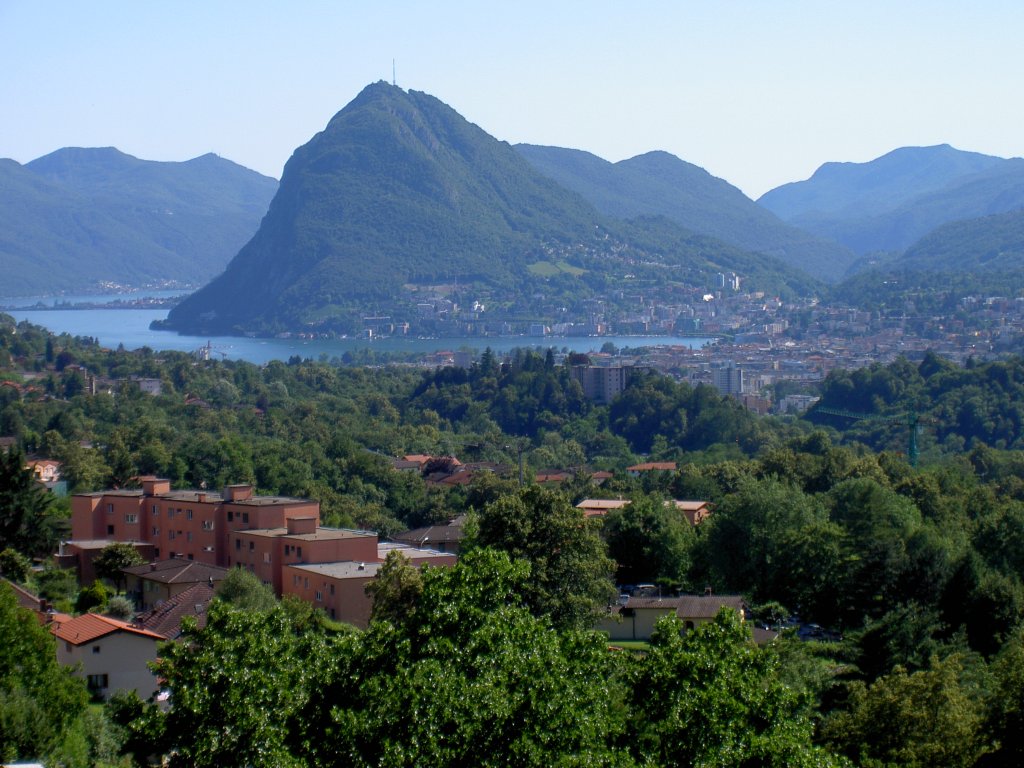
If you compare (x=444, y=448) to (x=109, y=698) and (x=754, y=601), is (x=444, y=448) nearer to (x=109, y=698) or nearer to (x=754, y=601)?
(x=754, y=601)

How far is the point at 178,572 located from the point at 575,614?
6.01 meters

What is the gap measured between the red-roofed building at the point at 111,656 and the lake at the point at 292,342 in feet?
280

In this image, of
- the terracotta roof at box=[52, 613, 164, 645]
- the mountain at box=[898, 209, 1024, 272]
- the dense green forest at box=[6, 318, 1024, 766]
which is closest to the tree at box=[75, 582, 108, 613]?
the dense green forest at box=[6, 318, 1024, 766]

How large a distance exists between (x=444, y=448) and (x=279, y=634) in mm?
37287

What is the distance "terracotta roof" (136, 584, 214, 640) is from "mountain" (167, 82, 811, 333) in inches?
4370

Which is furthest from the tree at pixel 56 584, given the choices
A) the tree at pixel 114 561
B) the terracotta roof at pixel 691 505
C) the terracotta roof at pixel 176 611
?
the terracotta roof at pixel 691 505

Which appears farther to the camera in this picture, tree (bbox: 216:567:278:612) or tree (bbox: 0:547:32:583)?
tree (bbox: 0:547:32:583)

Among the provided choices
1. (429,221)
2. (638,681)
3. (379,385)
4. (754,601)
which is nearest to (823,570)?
(754,601)

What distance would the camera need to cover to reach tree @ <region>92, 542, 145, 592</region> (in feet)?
70.0

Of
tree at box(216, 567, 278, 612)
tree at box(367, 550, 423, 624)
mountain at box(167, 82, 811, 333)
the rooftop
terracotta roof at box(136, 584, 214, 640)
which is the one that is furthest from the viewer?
mountain at box(167, 82, 811, 333)

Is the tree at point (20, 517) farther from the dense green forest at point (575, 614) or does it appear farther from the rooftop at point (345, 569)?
the rooftop at point (345, 569)

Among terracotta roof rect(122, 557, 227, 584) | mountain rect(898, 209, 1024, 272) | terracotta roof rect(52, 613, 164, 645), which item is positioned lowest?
terracotta roof rect(122, 557, 227, 584)

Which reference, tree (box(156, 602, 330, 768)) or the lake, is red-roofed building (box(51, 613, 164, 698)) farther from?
the lake

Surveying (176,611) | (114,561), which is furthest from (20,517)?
(176,611)
